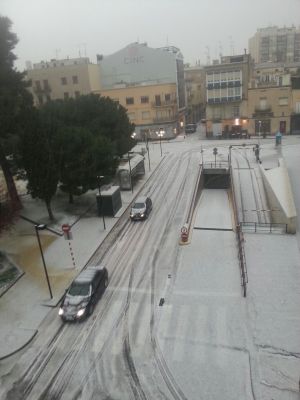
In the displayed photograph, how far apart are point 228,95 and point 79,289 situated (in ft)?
175

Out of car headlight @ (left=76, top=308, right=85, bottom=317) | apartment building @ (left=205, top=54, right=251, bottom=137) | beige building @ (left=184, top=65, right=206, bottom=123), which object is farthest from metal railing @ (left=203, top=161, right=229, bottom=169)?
beige building @ (left=184, top=65, right=206, bottom=123)

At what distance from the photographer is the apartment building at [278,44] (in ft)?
456

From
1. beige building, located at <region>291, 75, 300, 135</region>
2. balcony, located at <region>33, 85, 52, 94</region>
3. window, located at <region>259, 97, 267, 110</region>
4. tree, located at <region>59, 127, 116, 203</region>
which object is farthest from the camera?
balcony, located at <region>33, 85, 52, 94</region>

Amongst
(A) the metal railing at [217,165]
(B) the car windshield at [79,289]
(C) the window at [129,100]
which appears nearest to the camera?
(B) the car windshield at [79,289]

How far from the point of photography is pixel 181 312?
1889 cm

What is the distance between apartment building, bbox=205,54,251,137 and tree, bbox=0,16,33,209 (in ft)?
136

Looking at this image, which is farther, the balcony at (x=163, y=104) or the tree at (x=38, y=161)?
the balcony at (x=163, y=104)

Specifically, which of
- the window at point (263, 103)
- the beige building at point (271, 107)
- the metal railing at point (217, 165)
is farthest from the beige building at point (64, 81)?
the metal railing at point (217, 165)

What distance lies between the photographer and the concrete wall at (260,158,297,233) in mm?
25891

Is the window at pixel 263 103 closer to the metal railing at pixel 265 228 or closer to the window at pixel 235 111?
the window at pixel 235 111

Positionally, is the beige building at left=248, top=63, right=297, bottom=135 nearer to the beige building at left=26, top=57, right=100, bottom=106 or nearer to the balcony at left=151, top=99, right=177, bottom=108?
the balcony at left=151, top=99, right=177, bottom=108

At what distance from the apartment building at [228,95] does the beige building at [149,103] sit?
27.1 ft

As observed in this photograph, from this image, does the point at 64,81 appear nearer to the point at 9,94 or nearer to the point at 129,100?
the point at 129,100

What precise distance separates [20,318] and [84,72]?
6133 centimetres
